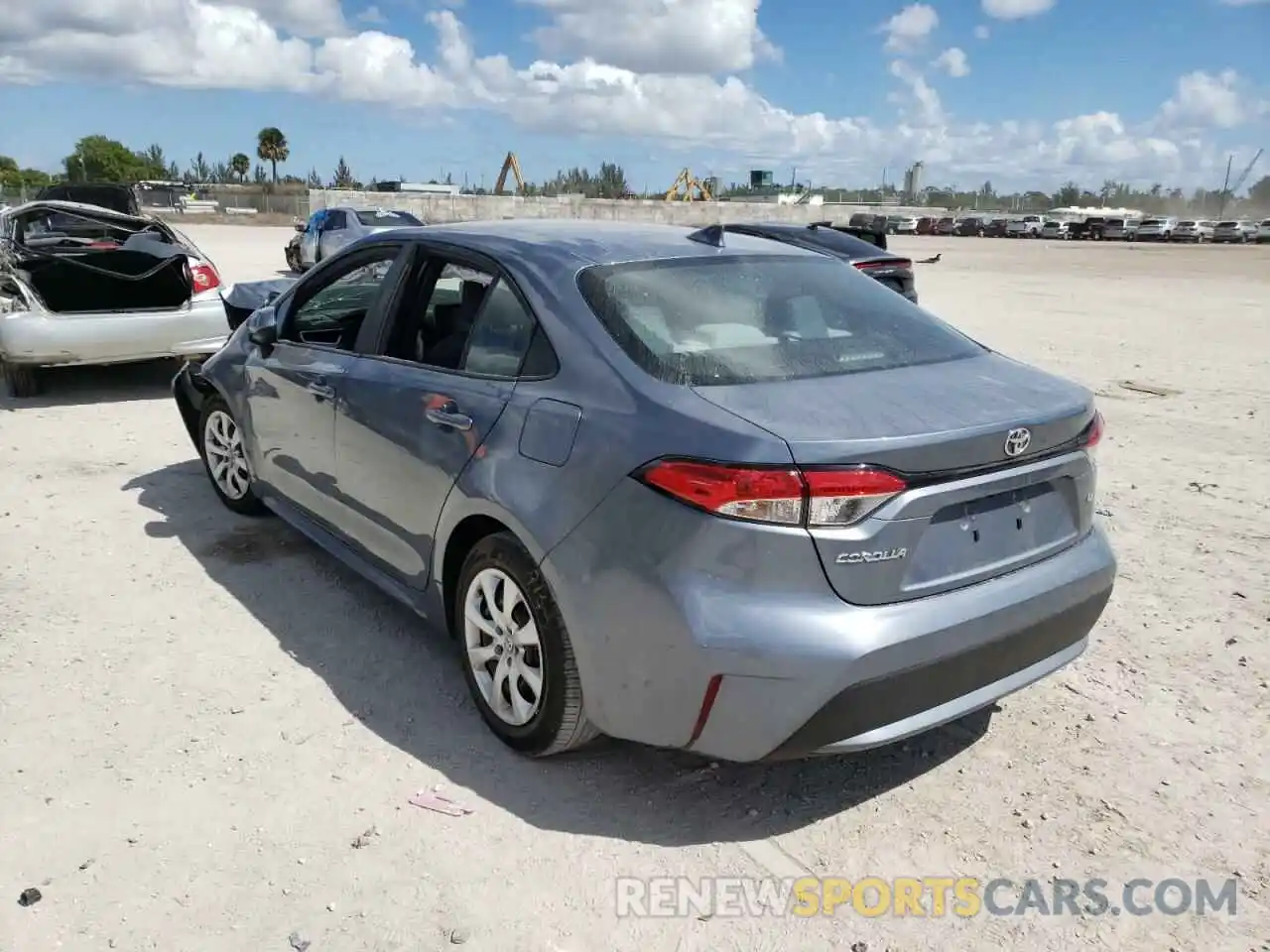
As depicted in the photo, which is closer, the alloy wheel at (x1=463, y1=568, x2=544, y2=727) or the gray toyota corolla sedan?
the gray toyota corolla sedan

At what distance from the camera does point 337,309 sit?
4.60 metres

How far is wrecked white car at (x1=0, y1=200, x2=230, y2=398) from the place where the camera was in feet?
25.8

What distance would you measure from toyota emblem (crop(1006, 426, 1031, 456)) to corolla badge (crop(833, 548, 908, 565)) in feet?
1.48

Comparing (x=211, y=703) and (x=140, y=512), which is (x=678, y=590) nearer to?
(x=211, y=703)

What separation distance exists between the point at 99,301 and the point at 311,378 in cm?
523

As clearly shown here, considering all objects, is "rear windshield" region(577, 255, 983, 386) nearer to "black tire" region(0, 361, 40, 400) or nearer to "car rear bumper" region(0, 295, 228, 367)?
"car rear bumper" region(0, 295, 228, 367)

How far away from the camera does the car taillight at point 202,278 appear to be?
8461 mm

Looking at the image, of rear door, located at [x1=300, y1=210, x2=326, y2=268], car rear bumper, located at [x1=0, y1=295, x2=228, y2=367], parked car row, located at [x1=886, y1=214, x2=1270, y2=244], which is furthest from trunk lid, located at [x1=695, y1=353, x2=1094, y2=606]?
parked car row, located at [x1=886, y1=214, x2=1270, y2=244]

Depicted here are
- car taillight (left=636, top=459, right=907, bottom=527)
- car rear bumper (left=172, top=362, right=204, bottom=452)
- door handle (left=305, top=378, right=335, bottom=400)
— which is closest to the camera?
car taillight (left=636, top=459, right=907, bottom=527)

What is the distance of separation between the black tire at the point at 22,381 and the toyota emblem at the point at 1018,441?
8.27m

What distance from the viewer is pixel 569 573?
2770 millimetres

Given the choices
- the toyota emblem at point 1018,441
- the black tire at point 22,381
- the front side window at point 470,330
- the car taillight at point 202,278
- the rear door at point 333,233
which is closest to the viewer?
the toyota emblem at point 1018,441

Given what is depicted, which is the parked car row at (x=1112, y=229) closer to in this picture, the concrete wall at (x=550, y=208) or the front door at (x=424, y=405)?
the concrete wall at (x=550, y=208)

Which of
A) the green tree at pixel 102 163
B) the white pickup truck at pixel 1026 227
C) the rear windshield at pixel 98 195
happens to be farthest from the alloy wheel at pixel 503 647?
the green tree at pixel 102 163
